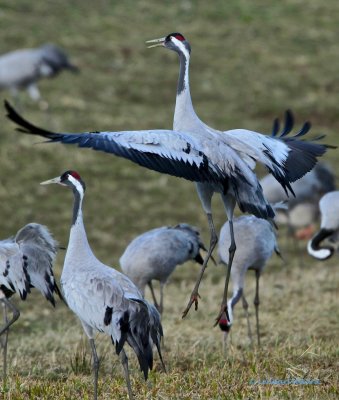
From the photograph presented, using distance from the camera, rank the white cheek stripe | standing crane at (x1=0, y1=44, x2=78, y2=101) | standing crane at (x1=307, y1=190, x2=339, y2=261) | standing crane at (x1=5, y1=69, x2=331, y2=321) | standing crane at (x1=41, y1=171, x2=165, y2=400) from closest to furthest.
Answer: standing crane at (x1=41, y1=171, x2=165, y2=400)
standing crane at (x1=5, y1=69, x2=331, y2=321)
the white cheek stripe
standing crane at (x1=307, y1=190, x2=339, y2=261)
standing crane at (x1=0, y1=44, x2=78, y2=101)

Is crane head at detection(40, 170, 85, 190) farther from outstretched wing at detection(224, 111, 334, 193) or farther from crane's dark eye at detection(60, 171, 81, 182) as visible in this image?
outstretched wing at detection(224, 111, 334, 193)

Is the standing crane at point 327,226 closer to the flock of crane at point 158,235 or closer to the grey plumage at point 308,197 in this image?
the flock of crane at point 158,235

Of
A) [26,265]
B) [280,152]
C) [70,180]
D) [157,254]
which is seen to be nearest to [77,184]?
[70,180]

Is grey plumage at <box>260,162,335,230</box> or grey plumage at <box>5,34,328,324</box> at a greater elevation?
grey plumage at <box>5,34,328,324</box>

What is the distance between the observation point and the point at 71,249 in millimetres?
6258

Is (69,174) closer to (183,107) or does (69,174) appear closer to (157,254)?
(183,107)

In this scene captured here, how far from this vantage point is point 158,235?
898 centimetres

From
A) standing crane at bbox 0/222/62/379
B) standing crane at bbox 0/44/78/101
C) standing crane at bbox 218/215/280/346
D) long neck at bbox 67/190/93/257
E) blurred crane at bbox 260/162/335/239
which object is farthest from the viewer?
standing crane at bbox 0/44/78/101

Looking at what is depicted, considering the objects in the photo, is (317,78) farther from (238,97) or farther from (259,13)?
(259,13)

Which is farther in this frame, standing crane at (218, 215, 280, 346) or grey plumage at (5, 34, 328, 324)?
standing crane at (218, 215, 280, 346)

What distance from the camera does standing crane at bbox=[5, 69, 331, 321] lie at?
230 inches

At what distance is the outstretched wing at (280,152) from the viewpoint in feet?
22.2

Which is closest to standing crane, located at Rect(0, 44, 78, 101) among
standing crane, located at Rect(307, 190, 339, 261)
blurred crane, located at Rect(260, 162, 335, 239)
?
blurred crane, located at Rect(260, 162, 335, 239)

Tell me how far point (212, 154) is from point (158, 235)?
274 centimetres
